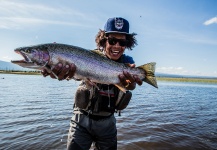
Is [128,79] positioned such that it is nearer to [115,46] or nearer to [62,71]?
[115,46]

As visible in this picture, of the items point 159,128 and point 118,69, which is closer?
point 118,69

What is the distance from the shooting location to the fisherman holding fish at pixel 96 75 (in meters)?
4.11

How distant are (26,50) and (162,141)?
6.82 metres

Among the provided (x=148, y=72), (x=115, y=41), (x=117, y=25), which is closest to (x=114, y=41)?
(x=115, y=41)

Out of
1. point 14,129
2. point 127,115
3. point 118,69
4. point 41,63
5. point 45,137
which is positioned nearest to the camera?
point 41,63

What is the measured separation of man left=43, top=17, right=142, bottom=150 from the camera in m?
4.62

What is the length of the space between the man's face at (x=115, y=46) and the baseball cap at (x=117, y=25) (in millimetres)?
112

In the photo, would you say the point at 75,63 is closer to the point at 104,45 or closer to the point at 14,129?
the point at 104,45

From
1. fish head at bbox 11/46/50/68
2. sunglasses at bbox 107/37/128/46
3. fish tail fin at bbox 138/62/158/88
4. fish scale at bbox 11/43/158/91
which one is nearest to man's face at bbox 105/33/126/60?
sunglasses at bbox 107/37/128/46

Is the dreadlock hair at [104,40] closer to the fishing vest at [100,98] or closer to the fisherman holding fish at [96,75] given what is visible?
the fisherman holding fish at [96,75]

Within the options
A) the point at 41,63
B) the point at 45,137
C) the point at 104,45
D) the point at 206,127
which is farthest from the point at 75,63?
the point at 206,127

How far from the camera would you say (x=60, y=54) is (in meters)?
4.12

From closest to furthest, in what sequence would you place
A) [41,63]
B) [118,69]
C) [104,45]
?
[41,63] → [118,69] → [104,45]

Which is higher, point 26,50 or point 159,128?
point 26,50
